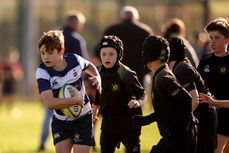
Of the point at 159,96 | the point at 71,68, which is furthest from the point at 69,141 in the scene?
the point at 159,96

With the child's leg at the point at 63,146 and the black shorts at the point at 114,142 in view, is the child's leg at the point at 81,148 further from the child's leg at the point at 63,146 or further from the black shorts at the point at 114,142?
the black shorts at the point at 114,142

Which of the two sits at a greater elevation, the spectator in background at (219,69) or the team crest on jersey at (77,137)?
the spectator in background at (219,69)

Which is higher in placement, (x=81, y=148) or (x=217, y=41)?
(x=217, y=41)

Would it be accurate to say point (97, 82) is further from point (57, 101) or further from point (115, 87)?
point (57, 101)

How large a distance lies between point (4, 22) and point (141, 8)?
16.4 metres

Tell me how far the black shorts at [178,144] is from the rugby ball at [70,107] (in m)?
1.18

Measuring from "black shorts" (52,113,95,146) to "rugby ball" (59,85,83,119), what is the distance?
4.1 inches

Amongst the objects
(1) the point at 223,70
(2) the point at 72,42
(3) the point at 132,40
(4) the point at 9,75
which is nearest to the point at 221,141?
(1) the point at 223,70

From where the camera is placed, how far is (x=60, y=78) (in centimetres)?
621

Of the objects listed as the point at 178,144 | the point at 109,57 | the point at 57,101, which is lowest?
the point at 178,144

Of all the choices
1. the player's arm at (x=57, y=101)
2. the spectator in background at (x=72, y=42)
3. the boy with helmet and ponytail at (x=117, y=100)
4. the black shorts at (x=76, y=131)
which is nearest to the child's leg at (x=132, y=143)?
the boy with helmet and ponytail at (x=117, y=100)

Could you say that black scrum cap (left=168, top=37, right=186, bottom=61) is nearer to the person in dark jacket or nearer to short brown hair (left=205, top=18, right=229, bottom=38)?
the person in dark jacket

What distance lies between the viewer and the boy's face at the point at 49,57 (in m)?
6.06

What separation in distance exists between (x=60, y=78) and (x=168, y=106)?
57.1 inches
